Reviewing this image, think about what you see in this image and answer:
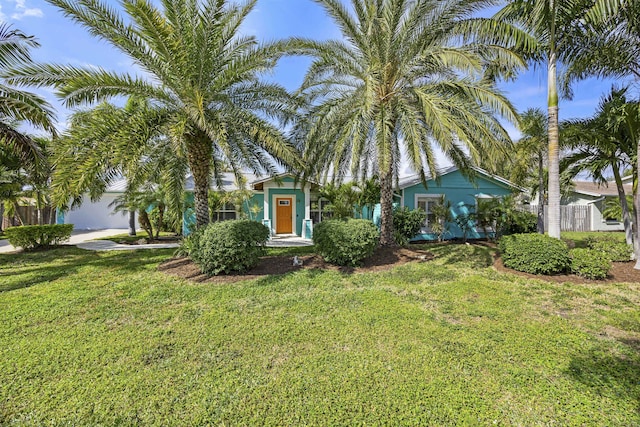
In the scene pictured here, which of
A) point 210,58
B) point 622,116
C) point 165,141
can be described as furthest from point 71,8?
point 622,116

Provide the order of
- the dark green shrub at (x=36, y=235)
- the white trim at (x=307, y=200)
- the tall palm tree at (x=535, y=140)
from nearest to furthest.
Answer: the dark green shrub at (x=36, y=235), the tall palm tree at (x=535, y=140), the white trim at (x=307, y=200)

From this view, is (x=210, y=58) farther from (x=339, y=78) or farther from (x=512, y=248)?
(x=512, y=248)

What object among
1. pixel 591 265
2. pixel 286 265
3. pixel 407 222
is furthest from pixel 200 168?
pixel 591 265

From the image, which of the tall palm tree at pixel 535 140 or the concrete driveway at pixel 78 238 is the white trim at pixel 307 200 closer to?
the tall palm tree at pixel 535 140

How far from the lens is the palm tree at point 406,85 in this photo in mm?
7871

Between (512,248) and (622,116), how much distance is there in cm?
521

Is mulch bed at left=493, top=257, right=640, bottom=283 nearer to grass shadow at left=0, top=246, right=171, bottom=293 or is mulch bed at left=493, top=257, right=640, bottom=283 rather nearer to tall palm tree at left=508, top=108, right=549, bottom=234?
tall palm tree at left=508, top=108, right=549, bottom=234

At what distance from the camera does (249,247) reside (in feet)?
24.6

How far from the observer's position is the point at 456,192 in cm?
1541

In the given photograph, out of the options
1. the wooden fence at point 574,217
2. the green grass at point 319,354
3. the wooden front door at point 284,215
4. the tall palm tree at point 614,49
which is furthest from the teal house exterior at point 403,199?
the wooden fence at point 574,217

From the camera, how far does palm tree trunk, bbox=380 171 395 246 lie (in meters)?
9.88

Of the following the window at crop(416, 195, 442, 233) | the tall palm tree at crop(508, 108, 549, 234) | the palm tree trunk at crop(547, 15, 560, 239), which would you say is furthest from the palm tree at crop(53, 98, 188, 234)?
the tall palm tree at crop(508, 108, 549, 234)

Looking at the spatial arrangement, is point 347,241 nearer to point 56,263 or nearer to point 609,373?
point 609,373

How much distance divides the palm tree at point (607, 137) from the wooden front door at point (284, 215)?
1276 centimetres
